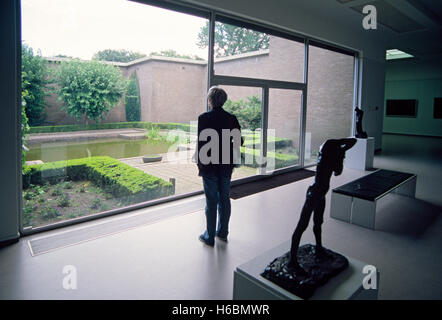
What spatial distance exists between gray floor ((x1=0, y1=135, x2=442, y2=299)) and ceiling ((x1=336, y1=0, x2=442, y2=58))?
3.78m

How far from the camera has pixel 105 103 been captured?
12.3 ft

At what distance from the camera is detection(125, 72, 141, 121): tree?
3.93 m

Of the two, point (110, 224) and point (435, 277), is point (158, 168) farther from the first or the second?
point (435, 277)

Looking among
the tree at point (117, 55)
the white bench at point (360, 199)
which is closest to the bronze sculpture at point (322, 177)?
the white bench at point (360, 199)

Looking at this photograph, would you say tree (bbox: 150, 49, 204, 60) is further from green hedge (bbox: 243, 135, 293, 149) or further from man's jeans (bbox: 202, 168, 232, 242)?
man's jeans (bbox: 202, 168, 232, 242)

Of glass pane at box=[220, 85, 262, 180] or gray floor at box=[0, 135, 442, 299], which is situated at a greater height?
glass pane at box=[220, 85, 262, 180]

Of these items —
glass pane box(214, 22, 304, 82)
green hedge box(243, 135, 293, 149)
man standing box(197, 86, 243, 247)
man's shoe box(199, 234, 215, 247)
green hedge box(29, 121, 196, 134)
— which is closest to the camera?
man standing box(197, 86, 243, 247)

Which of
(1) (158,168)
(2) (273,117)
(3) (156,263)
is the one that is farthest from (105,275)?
(2) (273,117)

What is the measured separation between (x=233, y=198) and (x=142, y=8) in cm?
282

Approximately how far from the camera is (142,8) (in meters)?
3.82

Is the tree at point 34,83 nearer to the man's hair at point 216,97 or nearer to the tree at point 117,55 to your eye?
the tree at point 117,55

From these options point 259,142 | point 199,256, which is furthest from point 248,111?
point 199,256

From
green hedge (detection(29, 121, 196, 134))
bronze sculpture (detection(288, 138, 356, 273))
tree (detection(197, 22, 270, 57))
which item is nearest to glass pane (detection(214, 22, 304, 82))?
tree (detection(197, 22, 270, 57))

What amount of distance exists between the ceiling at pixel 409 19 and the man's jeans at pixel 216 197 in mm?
4550
